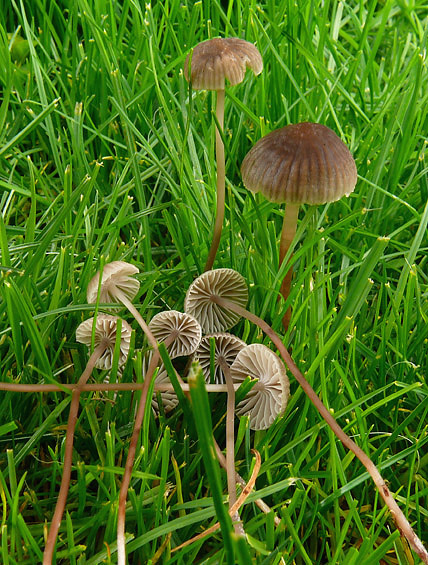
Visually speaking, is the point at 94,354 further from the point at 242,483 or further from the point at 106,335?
the point at 242,483

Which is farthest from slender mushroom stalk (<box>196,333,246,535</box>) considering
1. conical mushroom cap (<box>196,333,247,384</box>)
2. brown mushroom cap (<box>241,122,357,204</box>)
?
brown mushroom cap (<box>241,122,357,204</box>)

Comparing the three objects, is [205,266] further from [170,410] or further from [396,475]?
[396,475]

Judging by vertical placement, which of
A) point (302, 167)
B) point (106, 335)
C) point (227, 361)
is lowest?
point (227, 361)

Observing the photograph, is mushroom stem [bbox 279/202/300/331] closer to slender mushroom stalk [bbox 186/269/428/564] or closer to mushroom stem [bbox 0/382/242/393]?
slender mushroom stalk [bbox 186/269/428/564]

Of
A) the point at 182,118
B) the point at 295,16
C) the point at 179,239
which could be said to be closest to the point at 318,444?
the point at 179,239

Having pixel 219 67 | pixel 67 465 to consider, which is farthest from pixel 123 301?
pixel 219 67

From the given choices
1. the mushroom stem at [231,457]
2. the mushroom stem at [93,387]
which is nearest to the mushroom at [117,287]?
the mushroom stem at [93,387]

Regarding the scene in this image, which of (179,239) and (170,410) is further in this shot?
(179,239)
